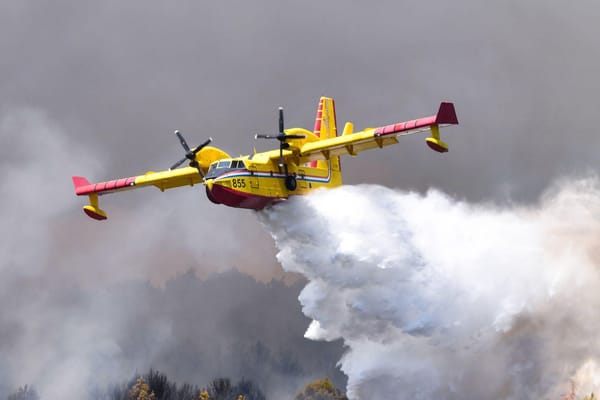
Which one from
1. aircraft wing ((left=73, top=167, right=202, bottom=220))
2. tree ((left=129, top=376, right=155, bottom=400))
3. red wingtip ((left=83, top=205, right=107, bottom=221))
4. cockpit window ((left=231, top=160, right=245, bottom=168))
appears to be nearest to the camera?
cockpit window ((left=231, top=160, right=245, bottom=168))

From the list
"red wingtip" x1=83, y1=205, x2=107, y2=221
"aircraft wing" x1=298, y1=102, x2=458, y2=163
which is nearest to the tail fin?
"aircraft wing" x1=298, y1=102, x2=458, y2=163

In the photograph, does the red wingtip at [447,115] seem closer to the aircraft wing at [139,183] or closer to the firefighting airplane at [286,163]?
the firefighting airplane at [286,163]

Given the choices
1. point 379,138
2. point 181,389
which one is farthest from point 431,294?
point 181,389

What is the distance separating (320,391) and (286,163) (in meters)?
23.8

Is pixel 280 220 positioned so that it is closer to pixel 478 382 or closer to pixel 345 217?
pixel 345 217

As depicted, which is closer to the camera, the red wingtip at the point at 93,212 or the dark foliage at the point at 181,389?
the red wingtip at the point at 93,212

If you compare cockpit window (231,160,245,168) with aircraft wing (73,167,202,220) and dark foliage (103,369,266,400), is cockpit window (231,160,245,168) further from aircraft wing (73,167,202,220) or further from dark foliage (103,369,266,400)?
dark foliage (103,369,266,400)

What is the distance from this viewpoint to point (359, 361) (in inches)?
1586

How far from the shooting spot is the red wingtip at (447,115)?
32594 millimetres

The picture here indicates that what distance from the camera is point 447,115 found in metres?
32.8

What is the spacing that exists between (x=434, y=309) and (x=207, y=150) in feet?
35.0

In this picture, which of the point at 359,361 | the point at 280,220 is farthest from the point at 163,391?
the point at 280,220

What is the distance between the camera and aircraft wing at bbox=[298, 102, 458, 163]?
32781 mm

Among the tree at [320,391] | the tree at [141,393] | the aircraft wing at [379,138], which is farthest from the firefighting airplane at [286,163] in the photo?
the tree at [141,393]
